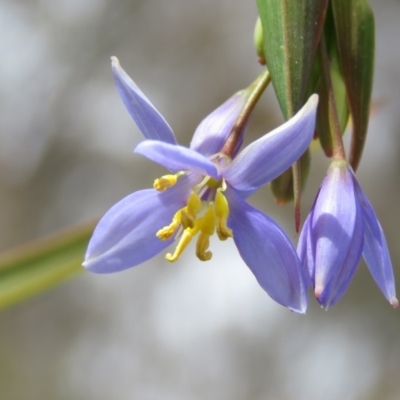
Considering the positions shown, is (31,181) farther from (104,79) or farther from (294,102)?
(294,102)

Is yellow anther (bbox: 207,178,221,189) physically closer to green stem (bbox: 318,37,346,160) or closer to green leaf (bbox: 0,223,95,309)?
green stem (bbox: 318,37,346,160)

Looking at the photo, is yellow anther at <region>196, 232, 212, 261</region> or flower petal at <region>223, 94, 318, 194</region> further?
yellow anther at <region>196, 232, 212, 261</region>

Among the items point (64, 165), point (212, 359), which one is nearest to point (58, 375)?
point (212, 359)

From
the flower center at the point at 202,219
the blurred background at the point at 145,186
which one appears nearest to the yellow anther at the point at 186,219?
the flower center at the point at 202,219

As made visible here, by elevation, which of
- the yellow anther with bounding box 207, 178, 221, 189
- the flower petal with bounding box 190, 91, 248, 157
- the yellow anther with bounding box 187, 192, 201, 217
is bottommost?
the yellow anther with bounding box 187, 192, 201, 217

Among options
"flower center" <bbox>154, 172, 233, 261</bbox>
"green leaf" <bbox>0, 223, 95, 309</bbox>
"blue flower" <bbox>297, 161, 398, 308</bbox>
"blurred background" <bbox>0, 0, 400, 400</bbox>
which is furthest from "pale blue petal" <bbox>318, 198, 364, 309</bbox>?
"blurred background" <bbox>0, 0, 400, 400</bbox>

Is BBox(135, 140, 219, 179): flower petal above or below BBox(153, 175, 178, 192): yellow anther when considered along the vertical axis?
above
